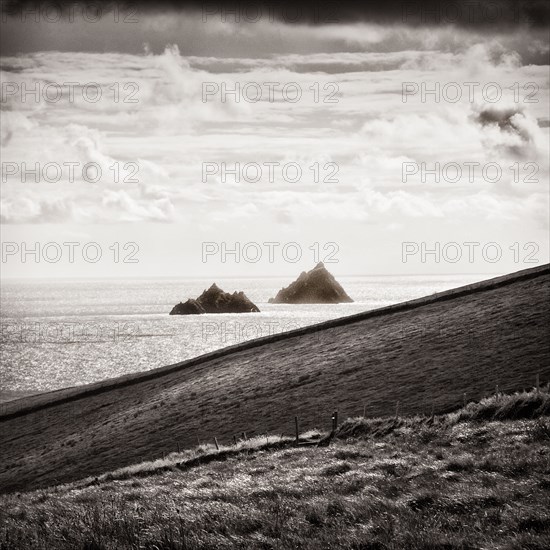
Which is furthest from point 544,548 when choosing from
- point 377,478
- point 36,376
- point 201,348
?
point 201,348

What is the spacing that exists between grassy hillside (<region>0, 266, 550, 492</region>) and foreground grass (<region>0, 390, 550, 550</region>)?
5.30 m

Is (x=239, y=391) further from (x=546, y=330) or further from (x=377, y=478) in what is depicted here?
(x=377, y=478)

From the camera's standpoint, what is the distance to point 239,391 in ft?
131

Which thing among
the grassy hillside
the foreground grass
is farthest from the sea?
the foreground grass

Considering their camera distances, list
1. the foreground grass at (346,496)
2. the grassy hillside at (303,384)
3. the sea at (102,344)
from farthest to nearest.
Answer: the sea at (102,344) < the grassy hillside at (303,384) < the foreground grass at (346,496)

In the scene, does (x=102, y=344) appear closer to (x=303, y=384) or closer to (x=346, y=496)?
(x=303, y=384)

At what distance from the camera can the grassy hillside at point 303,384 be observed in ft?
104

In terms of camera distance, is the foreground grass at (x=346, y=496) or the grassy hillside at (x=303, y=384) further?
the grassy hillside at (x=303, y=384)

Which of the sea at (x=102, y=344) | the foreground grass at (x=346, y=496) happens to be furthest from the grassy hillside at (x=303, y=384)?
the sea at (x=102, y=344)

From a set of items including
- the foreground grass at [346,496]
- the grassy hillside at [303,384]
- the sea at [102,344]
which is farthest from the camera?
the sea at [102,344]

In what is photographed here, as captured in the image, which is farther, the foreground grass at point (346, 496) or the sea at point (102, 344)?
the sea at point (102, 344)

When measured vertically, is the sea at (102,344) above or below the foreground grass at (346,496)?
below

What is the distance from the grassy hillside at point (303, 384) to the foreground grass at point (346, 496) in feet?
17.4

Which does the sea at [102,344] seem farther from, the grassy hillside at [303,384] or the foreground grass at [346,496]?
the foreground grass at [346,496]
